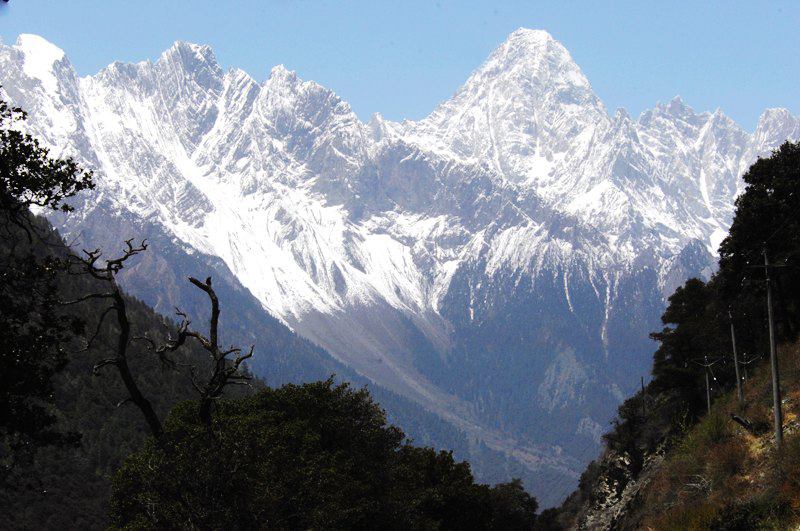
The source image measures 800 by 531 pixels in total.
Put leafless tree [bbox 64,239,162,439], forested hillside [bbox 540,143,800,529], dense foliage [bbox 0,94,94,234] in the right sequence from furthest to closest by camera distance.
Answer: forested hillside [bbox 540,143,800,529] → leafless tree [bbox 64,239,162,439] → dense foliage [bbox 0,94,94,234]

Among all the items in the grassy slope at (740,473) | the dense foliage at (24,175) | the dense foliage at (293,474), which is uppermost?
the grassy slope at (740,473)

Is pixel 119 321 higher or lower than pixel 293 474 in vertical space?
higher

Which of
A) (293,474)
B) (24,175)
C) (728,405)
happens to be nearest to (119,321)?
(24,175)

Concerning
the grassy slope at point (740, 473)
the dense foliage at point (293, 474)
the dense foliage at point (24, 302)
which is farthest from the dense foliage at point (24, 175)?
the grassy slope at point (740, 473)

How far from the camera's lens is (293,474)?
35438 mm

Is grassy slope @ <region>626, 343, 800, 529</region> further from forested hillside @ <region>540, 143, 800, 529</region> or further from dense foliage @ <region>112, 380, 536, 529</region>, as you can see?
dense foliage @ <region>112, 380, 536, 529</region>

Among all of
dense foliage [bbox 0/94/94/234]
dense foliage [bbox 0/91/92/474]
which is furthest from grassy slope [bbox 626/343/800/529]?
dense foliage [bbox 0/94/94/234]

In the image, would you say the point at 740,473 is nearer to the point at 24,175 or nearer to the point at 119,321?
the point at 119,321

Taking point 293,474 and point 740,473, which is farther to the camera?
point 293,474

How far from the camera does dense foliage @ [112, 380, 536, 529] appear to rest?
1025 inches

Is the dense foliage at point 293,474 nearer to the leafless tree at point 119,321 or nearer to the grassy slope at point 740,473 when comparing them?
the leafless tree at point 119,321

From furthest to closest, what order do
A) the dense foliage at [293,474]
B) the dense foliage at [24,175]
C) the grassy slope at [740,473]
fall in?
the dense foliage at [293,474] < the grassy slope at [740,473] < the dense foliage at [24,175]

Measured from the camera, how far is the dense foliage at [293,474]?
26.0 m

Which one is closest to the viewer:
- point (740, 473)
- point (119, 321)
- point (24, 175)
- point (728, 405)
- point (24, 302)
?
point (24, 175)
